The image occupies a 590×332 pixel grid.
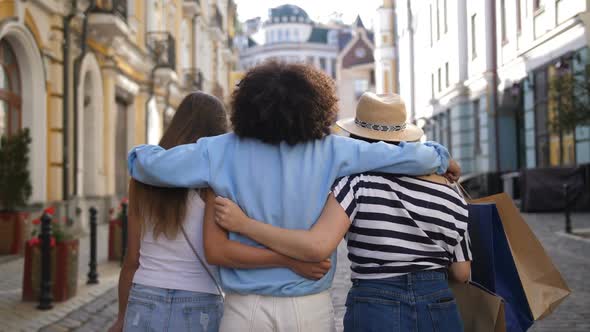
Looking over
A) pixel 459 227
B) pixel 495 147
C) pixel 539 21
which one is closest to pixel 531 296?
pixel 459 227

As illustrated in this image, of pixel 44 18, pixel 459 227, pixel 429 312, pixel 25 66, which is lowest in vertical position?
pixel 429 312

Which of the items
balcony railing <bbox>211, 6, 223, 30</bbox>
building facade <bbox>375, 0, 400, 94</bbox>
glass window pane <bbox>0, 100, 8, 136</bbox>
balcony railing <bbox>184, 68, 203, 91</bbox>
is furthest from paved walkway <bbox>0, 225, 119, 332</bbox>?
building facade <bbox>375, 0, 400, 94</bbox>

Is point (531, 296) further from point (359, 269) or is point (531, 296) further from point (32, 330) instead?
point (32, 330)

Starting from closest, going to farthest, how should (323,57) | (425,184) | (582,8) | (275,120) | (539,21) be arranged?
(275,120), (425,184), (582,8), (539,21), (323,57)

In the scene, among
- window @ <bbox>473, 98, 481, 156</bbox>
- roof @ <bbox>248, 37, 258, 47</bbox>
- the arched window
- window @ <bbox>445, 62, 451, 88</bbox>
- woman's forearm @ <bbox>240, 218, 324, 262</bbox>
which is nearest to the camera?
woman's forearm @ <bbox>240, 218, 324, 262</bbox>

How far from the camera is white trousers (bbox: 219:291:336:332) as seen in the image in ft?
7.91

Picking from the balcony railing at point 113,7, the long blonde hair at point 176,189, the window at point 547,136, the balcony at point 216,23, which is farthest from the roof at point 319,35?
the long blonde hair at point 176,189

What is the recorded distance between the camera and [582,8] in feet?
54.5

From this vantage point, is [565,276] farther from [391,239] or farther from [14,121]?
[14,121]

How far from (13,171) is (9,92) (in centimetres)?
207

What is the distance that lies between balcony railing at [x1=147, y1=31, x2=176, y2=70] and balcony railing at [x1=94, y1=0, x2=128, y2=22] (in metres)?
3.00

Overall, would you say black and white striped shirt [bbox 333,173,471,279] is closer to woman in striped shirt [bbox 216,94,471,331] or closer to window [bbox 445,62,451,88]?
woman in striped shirt [bbox 216,94,471,331]

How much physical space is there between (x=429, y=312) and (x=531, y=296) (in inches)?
19.6

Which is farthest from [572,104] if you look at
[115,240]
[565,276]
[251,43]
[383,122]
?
[251,43]
